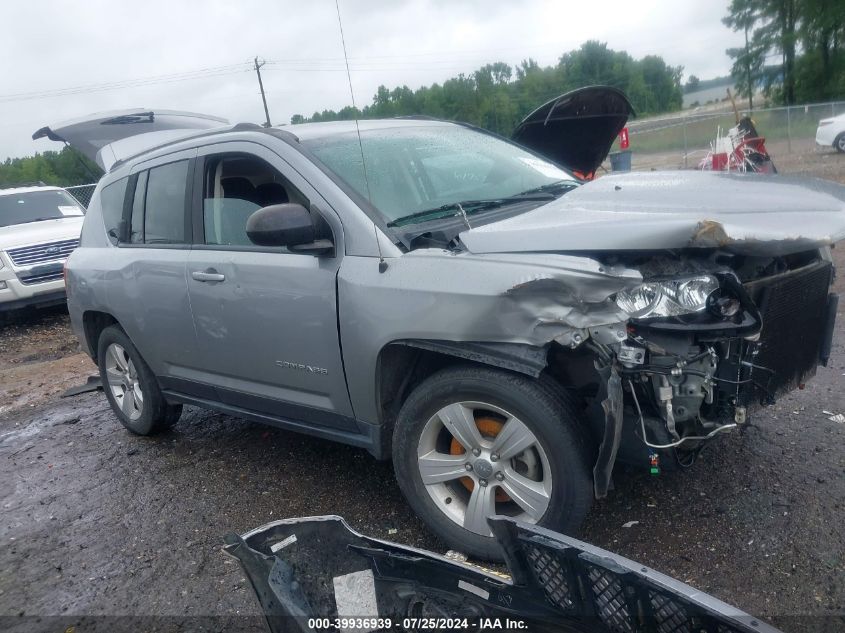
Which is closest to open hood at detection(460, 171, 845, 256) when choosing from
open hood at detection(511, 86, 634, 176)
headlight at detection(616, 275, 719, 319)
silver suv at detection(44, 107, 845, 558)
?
silver suv at detection(44, 107, 845, 558)

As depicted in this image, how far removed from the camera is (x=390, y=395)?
320 cm

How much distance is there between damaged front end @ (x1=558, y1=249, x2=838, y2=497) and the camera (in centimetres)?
252

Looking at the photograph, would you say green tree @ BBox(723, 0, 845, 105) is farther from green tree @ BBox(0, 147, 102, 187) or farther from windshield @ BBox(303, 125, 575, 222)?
windshield @ BBox(303, 125, 575, 222)

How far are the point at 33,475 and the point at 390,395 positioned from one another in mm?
2937

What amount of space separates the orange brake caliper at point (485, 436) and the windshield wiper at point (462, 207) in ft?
3.21

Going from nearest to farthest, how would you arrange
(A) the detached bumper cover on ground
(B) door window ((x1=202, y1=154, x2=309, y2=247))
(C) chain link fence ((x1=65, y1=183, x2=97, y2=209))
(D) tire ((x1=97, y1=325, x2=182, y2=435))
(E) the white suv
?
1. (A) the detached bumper cover on ground
2. (B) door window ((x1=202, y1=154, x2=309, y2=247))
3. (D) tire ((x1=97, y1=325, x2=182, y2=435))
4. (E) the white suv
5. (C) chain link fence ((x1=65, y1=183, x2=97, y2=209))

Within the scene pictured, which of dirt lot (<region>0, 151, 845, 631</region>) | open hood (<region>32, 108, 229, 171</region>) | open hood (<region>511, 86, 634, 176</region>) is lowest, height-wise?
dirt lot (<region>0, 151, 845, 631</region>)

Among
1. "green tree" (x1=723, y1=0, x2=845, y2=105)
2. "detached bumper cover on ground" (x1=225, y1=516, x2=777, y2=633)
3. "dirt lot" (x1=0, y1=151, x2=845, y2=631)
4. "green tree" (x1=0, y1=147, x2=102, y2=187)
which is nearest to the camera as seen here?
"detached bumper cover on ground" (x1=225, y1=516, x2=777, y2=633)

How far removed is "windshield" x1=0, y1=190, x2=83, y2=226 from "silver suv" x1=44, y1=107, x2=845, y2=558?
834 centimetres

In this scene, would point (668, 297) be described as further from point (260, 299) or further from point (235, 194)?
point (235, 194)

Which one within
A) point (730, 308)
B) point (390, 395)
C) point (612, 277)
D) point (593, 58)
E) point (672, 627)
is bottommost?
point (672, 627)

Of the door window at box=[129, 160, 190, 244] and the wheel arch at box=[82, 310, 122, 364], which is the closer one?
the door window at box=[129, 160, 190, 244]

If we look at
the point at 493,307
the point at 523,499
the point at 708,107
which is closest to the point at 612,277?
the point at 493,307

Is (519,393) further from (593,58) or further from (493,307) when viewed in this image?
(593,58)
